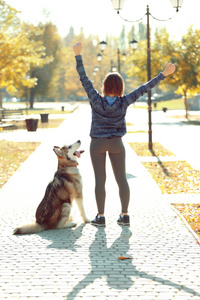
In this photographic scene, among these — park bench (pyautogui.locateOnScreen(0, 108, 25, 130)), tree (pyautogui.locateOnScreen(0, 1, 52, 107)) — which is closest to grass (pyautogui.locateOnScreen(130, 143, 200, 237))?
park bench (pyautogui.locateOnScreen(0, 108, 25, 130))

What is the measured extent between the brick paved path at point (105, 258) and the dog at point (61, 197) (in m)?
0.12

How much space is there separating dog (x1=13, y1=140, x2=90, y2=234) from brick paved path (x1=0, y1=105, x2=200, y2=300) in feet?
0.39

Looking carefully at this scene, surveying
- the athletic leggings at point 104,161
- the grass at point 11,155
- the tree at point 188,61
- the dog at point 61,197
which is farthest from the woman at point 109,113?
the tree at point 188,61

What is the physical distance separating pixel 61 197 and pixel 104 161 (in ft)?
2.36

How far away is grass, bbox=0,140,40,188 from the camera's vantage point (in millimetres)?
11412

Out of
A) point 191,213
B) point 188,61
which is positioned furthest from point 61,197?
point 188,61

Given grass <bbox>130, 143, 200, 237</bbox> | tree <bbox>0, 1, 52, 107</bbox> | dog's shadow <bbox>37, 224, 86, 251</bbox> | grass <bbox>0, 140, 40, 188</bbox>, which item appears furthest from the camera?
tree <bbox>0, 1, 52, 107</bbox>

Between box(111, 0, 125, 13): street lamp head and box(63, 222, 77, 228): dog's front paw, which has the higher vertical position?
box(111, 0, 125, 13): street lamp head

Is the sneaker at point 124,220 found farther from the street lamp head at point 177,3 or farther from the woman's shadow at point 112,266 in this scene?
the street lamp head at point 177,3

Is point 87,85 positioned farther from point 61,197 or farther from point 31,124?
point 31,124

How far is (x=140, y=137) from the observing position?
65.8ft

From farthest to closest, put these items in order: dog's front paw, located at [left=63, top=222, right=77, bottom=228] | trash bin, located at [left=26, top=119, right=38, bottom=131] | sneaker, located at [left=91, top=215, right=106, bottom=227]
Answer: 1. trash bin, located at [left=26, top=119, right=38, bottom=131]
2. sneaker, located at [left=91, top=215, right=106, bottom=227]
3. dog's front paw, located at [left=63, top=222, right=77, bottom=228]

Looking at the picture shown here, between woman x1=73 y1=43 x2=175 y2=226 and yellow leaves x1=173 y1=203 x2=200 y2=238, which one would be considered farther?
yellow leaves x1=173 y1=203 x2=200 y2=238

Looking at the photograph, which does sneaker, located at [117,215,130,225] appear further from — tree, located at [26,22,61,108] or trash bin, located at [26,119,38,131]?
tree, located at [26,22,61,108]
